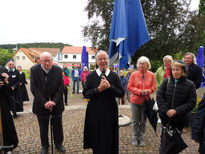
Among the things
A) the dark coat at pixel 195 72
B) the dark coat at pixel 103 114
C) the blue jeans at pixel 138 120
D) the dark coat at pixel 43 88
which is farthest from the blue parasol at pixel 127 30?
the dark coat at pixel 43 88

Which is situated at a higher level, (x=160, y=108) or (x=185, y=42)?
(x=185, y=42)

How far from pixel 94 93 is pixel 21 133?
2.87m

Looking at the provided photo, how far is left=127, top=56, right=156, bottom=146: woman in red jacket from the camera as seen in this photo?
3.14 m

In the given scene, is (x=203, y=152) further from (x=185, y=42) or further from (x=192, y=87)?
(x=185, y=42)

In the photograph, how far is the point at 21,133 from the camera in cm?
391

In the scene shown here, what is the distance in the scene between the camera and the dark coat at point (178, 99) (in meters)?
2.34

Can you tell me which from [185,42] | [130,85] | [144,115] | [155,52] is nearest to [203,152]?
[144,115]

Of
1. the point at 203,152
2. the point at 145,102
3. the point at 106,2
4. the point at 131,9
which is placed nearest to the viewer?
the point at 203,152

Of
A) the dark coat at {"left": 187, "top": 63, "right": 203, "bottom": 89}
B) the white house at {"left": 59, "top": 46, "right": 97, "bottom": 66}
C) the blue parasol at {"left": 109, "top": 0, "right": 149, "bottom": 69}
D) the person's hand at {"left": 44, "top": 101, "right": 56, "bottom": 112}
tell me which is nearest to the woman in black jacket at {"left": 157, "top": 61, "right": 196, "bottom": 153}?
the blue parasol at {"left": 109, "top": 0, "right": 149, "bottom": 69}

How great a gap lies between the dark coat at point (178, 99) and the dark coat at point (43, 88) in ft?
6.73

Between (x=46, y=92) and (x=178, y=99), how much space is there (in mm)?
2462

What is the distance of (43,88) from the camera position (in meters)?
2.89

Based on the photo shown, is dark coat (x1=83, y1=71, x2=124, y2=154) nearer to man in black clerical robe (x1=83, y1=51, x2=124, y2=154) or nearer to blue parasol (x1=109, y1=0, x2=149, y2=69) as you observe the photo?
man in black clerical robe (x1=83, y1=51, x2=124, y2=154)

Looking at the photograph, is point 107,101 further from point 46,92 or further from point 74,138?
point 74,138
